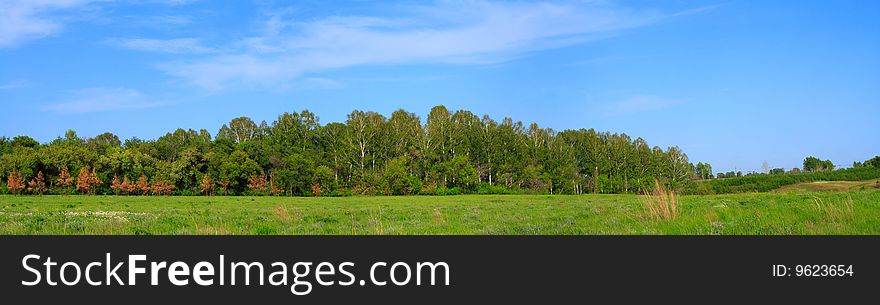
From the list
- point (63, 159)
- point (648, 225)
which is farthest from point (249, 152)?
point (648, 225)

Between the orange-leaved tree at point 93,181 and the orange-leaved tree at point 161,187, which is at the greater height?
the orange-leaved tree at point 93,181

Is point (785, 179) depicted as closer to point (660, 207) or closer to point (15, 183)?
point (660, 207)

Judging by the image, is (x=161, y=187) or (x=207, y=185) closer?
(x=161, y=187)

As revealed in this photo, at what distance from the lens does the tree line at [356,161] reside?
316 feet

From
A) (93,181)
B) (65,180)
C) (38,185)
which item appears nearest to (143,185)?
(93,181)

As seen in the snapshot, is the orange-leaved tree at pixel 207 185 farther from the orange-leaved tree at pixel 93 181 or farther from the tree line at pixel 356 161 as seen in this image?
the orange-leaved tree at pixel 93 181

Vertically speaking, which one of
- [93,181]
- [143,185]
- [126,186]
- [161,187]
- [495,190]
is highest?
[93,181]

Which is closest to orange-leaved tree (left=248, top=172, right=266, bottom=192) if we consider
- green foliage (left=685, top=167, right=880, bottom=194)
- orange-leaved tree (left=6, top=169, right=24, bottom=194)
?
orange-leaved tree (left=6, top=169, right=24, bottom=194)

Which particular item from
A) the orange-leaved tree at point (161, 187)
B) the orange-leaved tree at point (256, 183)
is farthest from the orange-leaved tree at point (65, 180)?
the orange-leaved tree at point (256, 183)

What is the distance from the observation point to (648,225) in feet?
54.7

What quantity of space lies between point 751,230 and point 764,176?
14038 centimetres

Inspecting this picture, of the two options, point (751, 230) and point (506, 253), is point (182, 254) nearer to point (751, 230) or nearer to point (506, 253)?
point (506, 253)

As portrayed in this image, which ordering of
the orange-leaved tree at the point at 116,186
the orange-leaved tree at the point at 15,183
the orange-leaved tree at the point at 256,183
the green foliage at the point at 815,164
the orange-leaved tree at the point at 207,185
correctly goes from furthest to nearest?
the green foliage at the point at 815,164 < the orange-leaved tree at the point at 256,183 < the orange-leaved tree at the point at 207,185 < the orange-leaved tree at the point at 116,186 < the orange-leaved tree at the point at 15,183

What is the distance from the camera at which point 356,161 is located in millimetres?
105938
